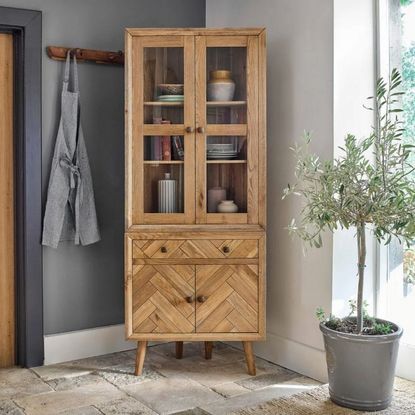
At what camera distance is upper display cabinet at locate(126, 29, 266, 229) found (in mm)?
3129

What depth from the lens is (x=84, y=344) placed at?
347cm

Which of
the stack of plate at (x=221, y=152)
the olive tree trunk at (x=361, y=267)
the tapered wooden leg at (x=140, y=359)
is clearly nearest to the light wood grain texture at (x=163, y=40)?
the stack of plate at (x=221, y=152)

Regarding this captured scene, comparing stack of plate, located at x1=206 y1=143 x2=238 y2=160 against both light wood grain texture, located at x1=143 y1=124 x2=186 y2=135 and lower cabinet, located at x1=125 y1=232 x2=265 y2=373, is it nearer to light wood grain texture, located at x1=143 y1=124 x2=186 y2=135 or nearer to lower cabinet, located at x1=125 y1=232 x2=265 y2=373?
light wood grain texture, located at x1=143 y1=124 x2=186 y2=135

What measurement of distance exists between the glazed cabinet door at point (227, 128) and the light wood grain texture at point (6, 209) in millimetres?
1067

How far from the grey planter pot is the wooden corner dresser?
0.54 m

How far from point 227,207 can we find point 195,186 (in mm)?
209

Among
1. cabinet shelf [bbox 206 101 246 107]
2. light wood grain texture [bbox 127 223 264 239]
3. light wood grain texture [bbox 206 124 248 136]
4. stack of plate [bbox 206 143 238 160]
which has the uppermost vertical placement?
cabinet shelf [bbox 206 101 246 107]

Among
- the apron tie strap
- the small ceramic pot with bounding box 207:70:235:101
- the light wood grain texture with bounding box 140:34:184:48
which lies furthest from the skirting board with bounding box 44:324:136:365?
the light wood grain texture with bounding box 140:34:184:48

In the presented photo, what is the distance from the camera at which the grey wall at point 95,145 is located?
11.0 feet

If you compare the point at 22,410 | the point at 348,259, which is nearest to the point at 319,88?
the point at 348,259

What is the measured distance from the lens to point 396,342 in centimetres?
265

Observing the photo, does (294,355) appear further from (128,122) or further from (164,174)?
(128,122)

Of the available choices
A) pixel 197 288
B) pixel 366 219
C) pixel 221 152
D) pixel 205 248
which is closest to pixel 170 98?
pixel 221 152

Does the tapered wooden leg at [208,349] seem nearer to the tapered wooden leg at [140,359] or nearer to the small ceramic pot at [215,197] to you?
the tapered wooden leg at [140,359]
